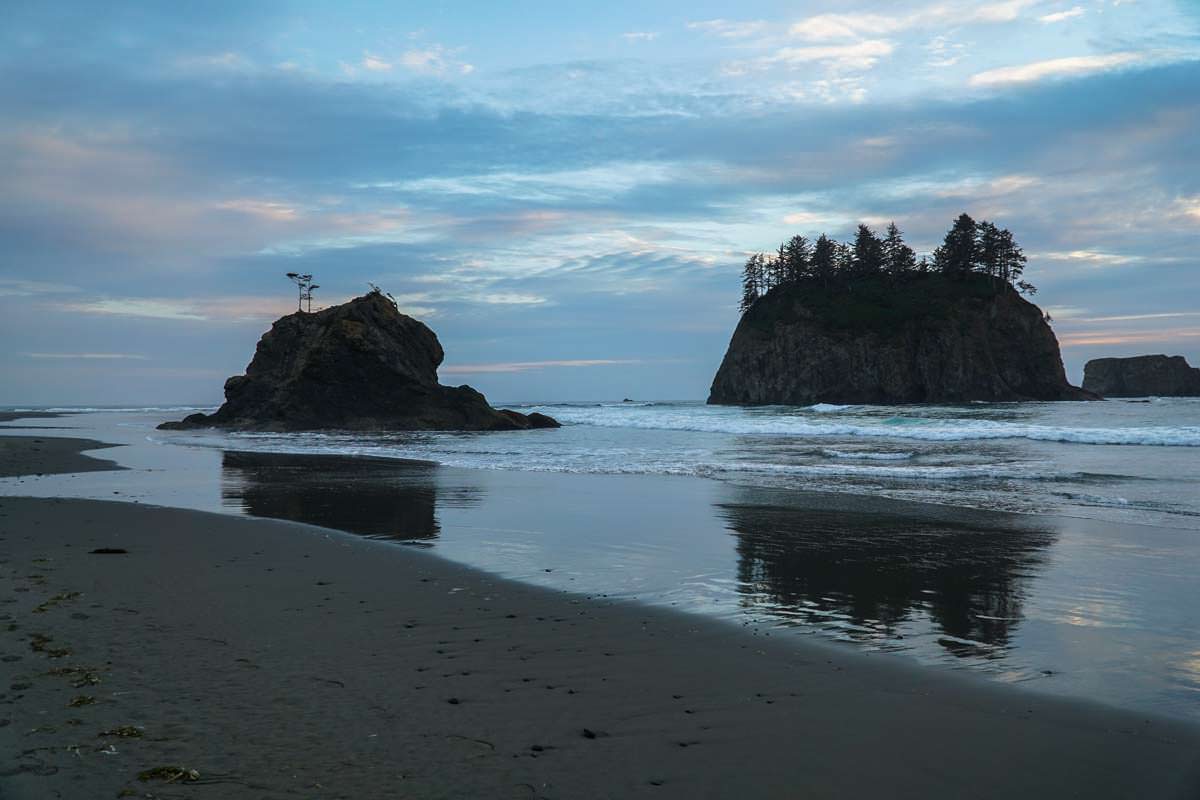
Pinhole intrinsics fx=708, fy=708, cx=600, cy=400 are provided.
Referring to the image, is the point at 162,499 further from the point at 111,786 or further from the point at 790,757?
the point at 790,757

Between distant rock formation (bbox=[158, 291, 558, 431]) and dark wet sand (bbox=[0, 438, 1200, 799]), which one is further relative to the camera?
distant rock formation (bbox=[158, 291, 558, 431])

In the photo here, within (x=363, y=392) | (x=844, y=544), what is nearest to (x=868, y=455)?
(x=844, y=544)

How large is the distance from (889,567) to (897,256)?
9921cm

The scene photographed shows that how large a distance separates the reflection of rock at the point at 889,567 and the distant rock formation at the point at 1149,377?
127798 millimetres

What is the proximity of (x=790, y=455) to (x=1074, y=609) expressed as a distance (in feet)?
59.6

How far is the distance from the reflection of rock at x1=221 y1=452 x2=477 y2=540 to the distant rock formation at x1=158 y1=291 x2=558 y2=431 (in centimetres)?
2234

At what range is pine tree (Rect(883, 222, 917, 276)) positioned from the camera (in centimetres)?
9706

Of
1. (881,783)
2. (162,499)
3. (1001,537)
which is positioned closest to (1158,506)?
(1001,537)

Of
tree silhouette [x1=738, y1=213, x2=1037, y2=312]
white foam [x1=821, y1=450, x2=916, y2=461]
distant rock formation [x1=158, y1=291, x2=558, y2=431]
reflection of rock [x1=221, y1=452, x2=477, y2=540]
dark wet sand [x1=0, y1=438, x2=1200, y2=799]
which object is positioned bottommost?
reflection of rock [x1=221, y1=452, x2=477, y2=540]

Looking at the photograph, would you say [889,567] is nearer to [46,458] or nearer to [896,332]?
[46,458]

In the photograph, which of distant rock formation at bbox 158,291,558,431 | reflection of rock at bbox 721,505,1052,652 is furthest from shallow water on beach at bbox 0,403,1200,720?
distant rock formation at bbox 158,291,558,431

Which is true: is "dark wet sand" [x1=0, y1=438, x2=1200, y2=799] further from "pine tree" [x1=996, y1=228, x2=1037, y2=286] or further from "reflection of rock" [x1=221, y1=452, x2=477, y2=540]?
"pine tree" [x1=996, y1=228, x2=1037, y2=286]

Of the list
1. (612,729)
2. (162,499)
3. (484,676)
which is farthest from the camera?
(162,499)

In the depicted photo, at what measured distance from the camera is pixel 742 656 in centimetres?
521
